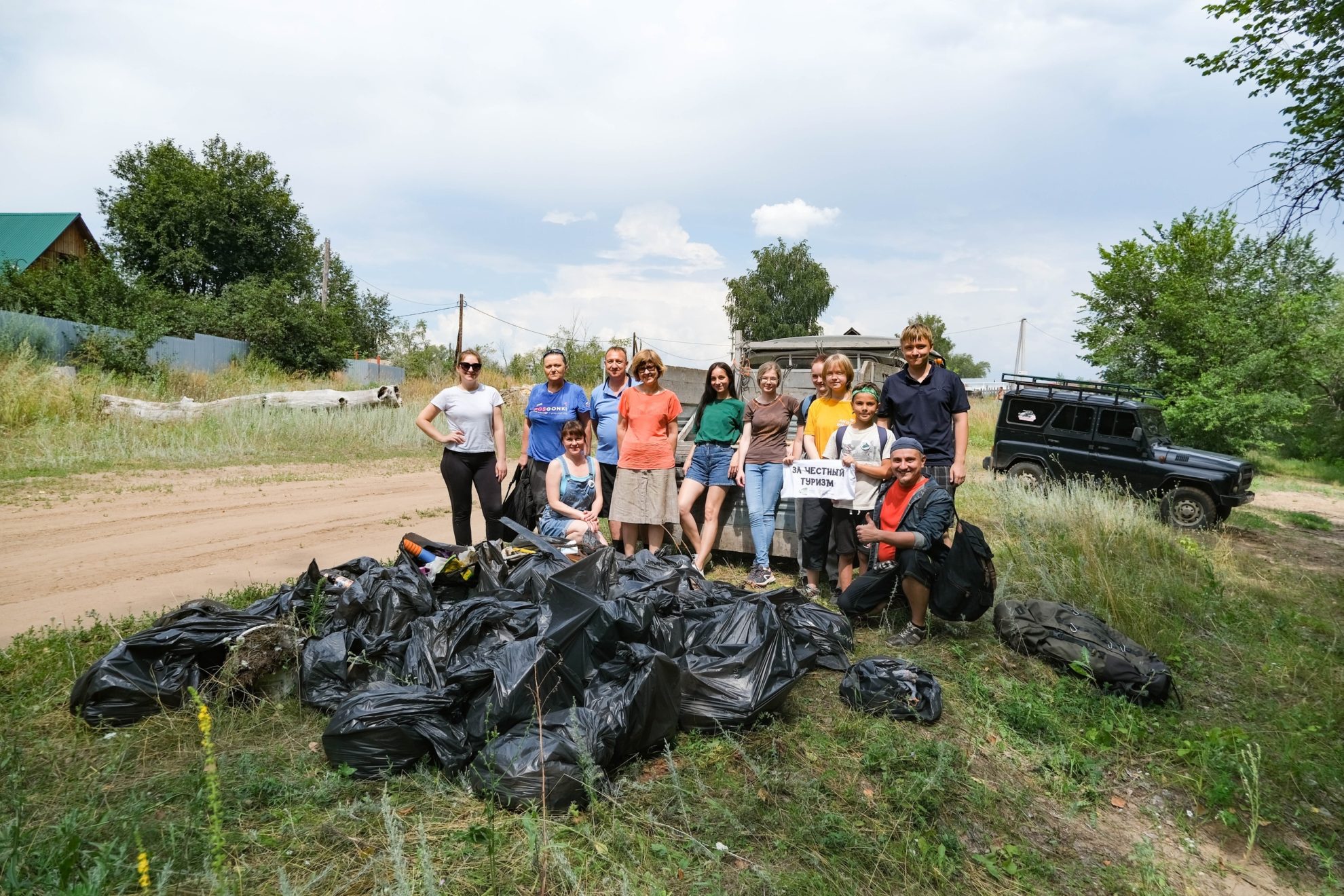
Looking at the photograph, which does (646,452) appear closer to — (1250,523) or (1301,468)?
(1250,523)

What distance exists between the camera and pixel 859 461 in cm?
500

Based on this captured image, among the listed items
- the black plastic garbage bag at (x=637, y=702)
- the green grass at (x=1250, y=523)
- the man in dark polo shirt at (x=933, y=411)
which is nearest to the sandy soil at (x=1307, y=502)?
the green grass at (x=1250, y=523)

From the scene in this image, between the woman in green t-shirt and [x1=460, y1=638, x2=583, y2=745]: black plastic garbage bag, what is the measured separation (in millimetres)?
2664

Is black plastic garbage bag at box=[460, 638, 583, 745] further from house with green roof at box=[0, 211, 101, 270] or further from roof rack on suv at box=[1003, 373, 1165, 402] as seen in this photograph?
house with green roof at box=[0, 211, 101, 270]

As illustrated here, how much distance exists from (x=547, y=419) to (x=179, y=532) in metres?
3.84

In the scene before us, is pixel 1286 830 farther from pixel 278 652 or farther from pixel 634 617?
pixel 278 652

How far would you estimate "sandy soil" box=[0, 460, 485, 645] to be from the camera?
4965 mm

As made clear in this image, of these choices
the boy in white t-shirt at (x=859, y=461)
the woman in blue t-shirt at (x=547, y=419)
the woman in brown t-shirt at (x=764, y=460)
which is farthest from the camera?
the woman in blue t-shirt at (x=547, y=419)

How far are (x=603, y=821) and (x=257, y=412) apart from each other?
47.5 feet

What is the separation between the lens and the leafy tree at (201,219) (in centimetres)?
3153

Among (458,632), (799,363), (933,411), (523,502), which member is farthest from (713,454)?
(799,363)

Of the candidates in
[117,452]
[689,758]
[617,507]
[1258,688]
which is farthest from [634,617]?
[117,452]

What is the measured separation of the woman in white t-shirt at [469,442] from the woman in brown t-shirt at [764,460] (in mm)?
1858

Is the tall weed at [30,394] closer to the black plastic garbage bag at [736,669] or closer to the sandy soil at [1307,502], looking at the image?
the black plastic garbage bag at [736,669]
